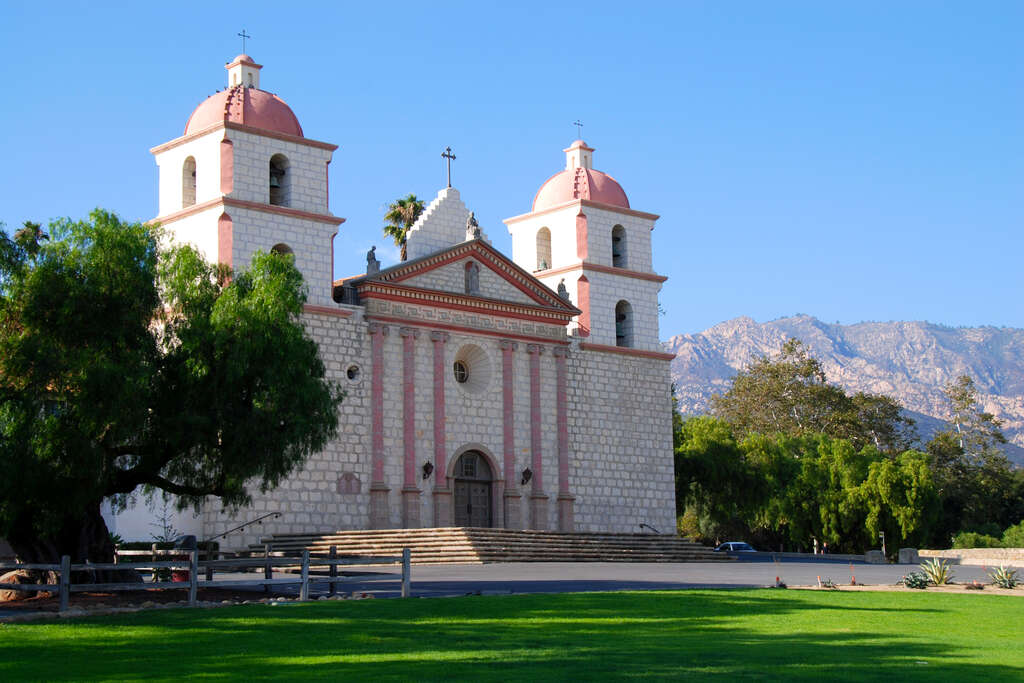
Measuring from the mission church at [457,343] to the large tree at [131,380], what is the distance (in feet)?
44.8

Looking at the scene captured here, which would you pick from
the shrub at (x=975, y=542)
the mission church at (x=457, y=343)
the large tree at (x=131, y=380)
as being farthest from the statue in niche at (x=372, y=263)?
the shrub at (x=975, y=542)

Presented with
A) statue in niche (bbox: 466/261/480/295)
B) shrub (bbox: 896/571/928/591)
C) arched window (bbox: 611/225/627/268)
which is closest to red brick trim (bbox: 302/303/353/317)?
statue in niche (bbox: 466/261/480/295)

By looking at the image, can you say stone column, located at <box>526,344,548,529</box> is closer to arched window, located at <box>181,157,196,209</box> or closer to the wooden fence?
arched window, located at <box>181,157,196,209</box>

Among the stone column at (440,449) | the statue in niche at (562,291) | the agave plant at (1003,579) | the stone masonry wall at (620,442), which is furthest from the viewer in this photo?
the statue in niche at (562,291)

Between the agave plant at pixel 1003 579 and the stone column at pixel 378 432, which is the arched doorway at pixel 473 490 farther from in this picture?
the agave plant at pixel 1003 579

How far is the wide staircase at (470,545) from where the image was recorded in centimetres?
3681

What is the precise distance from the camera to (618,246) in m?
50.2

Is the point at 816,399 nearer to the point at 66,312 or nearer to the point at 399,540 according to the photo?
the point at 399,540

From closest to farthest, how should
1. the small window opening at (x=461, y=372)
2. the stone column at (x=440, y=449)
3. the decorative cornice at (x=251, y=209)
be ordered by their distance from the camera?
the decorative cornice at (x=251, y=209) → the stone column at (x=440, y=449) → the small window opening at (x=461, y=372)

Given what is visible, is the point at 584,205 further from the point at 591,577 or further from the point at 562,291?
the point at 591,577

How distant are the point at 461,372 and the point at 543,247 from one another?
767 cm

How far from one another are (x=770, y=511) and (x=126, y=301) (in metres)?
42.6

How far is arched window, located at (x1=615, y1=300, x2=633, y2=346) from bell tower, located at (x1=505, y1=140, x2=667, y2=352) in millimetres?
36

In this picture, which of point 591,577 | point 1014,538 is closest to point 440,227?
point 591,577
